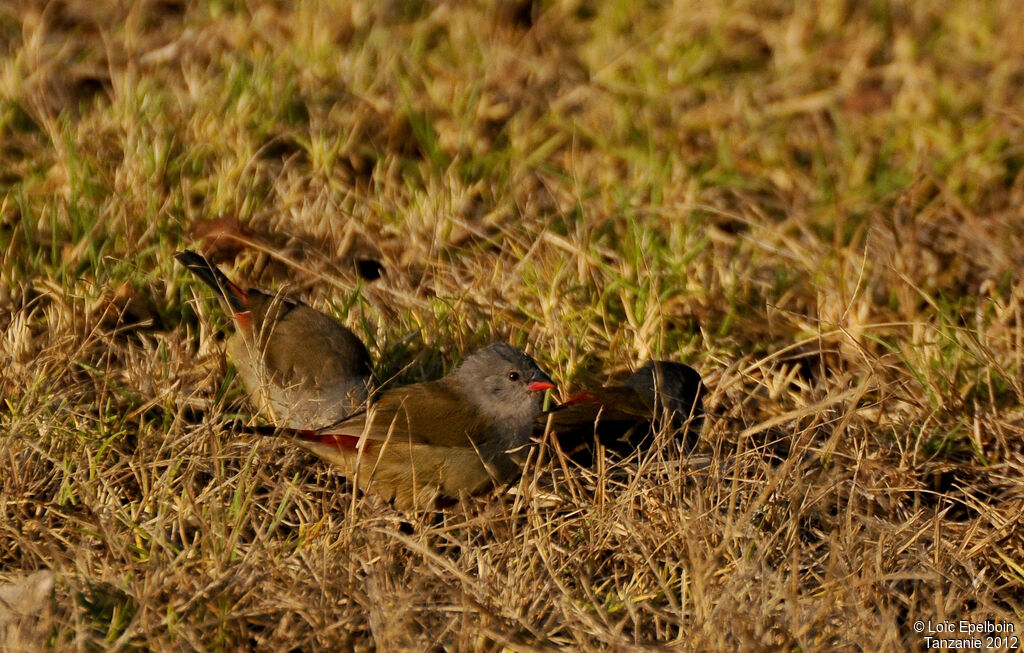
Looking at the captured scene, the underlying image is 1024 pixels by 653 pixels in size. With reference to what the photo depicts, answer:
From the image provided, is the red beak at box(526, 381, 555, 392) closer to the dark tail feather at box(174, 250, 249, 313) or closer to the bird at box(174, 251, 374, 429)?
the bird at box(174, 251, 374, 429)

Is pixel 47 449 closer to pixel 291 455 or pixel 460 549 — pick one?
pixel 291 455

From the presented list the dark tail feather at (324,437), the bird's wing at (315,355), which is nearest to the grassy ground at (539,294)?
the dark tail feather at (324,437)

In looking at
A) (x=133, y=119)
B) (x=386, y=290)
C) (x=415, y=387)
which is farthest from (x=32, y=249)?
(x=415, y=387)

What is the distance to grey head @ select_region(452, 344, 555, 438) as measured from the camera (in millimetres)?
3969

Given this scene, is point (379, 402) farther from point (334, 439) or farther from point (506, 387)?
point (506, 387)

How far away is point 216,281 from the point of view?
412cm

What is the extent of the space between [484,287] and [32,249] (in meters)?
1.71

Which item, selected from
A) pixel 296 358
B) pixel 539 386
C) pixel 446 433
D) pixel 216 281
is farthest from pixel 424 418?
pixel 216 281

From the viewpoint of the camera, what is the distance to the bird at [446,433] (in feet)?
12.3

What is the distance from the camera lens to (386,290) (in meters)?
4.74

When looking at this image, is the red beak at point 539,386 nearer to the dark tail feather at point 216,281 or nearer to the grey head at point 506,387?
the grey head at point 506,387

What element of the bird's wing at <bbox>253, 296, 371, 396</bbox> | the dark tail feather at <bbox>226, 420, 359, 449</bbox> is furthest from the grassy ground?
the bird's wing at <bbox>253, 296, 371, 396</bbox>

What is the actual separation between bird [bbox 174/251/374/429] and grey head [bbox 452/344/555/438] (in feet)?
1.19

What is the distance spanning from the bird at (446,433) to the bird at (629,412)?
0.13 metres
